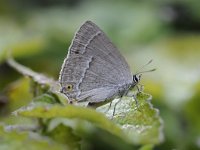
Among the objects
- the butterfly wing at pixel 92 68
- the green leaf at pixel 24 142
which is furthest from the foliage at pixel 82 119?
the butterfly wing at pixel 92 68

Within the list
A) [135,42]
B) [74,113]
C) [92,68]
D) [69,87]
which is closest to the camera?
[74,113]

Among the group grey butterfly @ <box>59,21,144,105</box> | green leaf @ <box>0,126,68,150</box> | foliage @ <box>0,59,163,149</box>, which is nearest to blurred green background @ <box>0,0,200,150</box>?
grey butterfly @ <box>59,21,144,105</box>

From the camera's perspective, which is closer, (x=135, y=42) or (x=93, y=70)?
(x=93, y=70)

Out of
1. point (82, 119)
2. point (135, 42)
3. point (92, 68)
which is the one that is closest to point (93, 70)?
point (92, 68)

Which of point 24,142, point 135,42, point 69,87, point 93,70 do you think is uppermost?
point 135,42

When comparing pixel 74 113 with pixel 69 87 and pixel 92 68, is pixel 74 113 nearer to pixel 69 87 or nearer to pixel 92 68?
pixel 69 87

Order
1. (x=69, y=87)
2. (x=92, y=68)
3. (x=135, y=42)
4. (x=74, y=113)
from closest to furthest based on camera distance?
(x=74, y=113) < (x=69, y=87) < (x=92, y=68) < (x=135, y=42)

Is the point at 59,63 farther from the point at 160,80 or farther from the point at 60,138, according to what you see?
the point at 60,138

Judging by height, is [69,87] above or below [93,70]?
below
